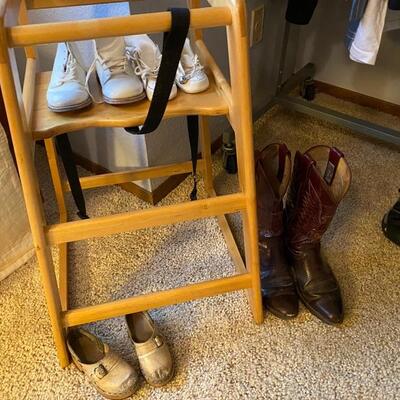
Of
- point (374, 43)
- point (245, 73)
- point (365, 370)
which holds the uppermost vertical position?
point (245, 73)

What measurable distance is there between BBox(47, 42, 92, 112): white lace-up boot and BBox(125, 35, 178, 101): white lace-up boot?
99mm

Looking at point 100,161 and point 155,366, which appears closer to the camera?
point 155,366

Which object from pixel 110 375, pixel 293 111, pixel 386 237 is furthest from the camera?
pixel 293 111

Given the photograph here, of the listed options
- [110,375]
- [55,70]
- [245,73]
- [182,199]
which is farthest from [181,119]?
[110,375]

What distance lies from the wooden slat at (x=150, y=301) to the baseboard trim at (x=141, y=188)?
0.43 meters

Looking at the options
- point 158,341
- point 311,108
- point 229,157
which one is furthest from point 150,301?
point 311,108

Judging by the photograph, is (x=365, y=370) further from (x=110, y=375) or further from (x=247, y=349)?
(x=110, y=375)

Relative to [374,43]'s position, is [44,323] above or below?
below

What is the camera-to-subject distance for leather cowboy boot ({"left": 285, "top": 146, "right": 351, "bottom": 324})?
0.92 meters

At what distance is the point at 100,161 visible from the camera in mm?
1287

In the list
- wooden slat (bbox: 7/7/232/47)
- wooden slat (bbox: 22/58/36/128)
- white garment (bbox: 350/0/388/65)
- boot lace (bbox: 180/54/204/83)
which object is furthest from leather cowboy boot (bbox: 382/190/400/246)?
wooden slat (bbox: 22/58/36/128)

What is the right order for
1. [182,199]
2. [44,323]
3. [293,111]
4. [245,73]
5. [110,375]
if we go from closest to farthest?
[245,73], [110,375], [44,323], [182,199], [293,111]

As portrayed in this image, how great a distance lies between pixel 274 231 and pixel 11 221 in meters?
0.59

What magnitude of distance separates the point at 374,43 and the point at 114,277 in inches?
31.2
